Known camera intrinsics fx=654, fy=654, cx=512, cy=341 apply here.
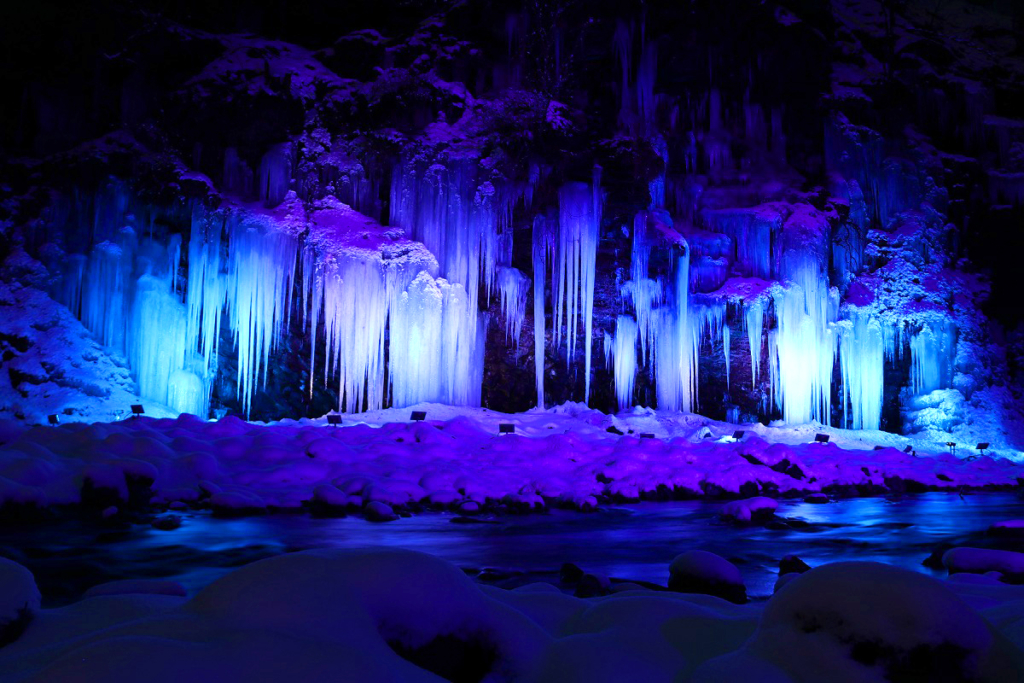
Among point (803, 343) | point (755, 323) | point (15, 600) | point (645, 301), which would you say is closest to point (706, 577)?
point (15, 600)

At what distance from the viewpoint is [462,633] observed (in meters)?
2.53

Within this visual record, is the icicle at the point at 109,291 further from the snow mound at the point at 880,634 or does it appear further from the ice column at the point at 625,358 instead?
the snow mound at the point at 880,634

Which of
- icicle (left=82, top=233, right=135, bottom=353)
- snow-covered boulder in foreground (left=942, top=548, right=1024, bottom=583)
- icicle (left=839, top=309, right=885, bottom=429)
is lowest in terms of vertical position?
snow-covered boulder in foreground (left=942, top=548, right=1024, bottom=583)

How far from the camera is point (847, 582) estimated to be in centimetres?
261

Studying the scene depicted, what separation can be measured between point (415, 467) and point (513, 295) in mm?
10007

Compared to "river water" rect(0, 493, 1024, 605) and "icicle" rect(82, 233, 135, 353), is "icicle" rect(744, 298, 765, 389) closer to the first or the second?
"river water" rect(0, 493, 1024, 605)

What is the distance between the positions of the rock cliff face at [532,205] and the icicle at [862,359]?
8 centimetres

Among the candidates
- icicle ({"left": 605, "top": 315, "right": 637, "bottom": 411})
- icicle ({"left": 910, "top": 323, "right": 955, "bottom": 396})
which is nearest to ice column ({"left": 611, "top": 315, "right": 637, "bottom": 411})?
icicle ({"left": 605, "top": 315, "right": 637, "bottom": 411})

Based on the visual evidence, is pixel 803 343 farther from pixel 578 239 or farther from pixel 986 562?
pixel 986 562

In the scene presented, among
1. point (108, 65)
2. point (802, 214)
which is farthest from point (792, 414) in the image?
point (108, 65)

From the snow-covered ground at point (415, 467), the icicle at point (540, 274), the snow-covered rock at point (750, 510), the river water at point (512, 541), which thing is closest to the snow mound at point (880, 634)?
the river water at point (512, 541)

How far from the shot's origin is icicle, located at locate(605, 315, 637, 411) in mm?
21391

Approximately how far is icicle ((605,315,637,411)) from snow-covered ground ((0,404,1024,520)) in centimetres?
335

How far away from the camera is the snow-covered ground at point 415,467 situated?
8516 millimetres
